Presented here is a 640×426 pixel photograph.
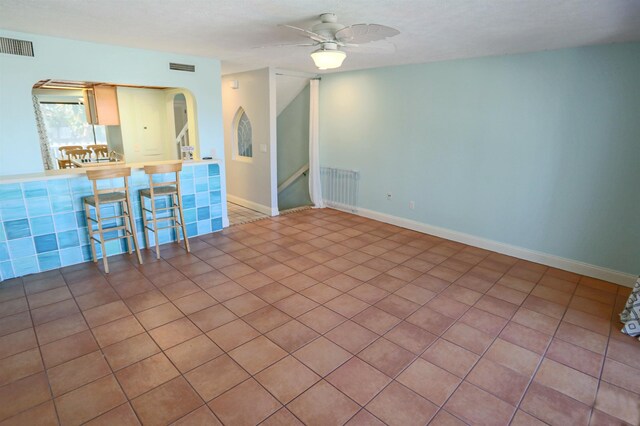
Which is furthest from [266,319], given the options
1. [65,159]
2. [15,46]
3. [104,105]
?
[65,159]

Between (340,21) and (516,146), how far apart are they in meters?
2.69

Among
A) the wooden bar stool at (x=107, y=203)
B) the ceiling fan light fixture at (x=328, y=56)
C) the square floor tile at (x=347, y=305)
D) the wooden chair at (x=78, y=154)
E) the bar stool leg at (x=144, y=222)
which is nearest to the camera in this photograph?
the ceiling fan light fixture at (x=328, y=56)

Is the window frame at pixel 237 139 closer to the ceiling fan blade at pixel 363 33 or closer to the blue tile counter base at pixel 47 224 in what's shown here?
the blue tile counter base at pixel 47 224

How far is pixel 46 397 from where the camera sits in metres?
2.01

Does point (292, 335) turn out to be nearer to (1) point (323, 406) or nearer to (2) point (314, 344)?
(2) point (314, 344)

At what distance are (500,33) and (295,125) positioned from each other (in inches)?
173

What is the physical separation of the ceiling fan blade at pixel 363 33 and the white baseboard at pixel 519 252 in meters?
3.18

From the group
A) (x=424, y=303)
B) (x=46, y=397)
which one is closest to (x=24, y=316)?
(x=46, y=397)

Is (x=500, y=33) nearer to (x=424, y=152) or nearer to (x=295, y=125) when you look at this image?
(x=424, y=152)

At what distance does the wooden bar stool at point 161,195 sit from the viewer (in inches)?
159

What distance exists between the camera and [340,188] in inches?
249

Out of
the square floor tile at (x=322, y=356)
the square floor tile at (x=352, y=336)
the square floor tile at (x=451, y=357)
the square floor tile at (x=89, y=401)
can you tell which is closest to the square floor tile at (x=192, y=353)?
the square floor tile at (x=89, y=401)

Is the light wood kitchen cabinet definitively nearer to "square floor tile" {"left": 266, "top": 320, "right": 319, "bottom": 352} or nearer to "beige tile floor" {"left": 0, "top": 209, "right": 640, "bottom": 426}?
"beige tile floor" {"left": 0, "top": 209, "right": 640, "bottom": 426}

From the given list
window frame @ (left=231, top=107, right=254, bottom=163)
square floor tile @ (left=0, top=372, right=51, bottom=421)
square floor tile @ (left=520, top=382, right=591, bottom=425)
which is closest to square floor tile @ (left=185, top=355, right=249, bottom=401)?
square floor tile @ (left=0, top=372, right=51, bottom=421)
